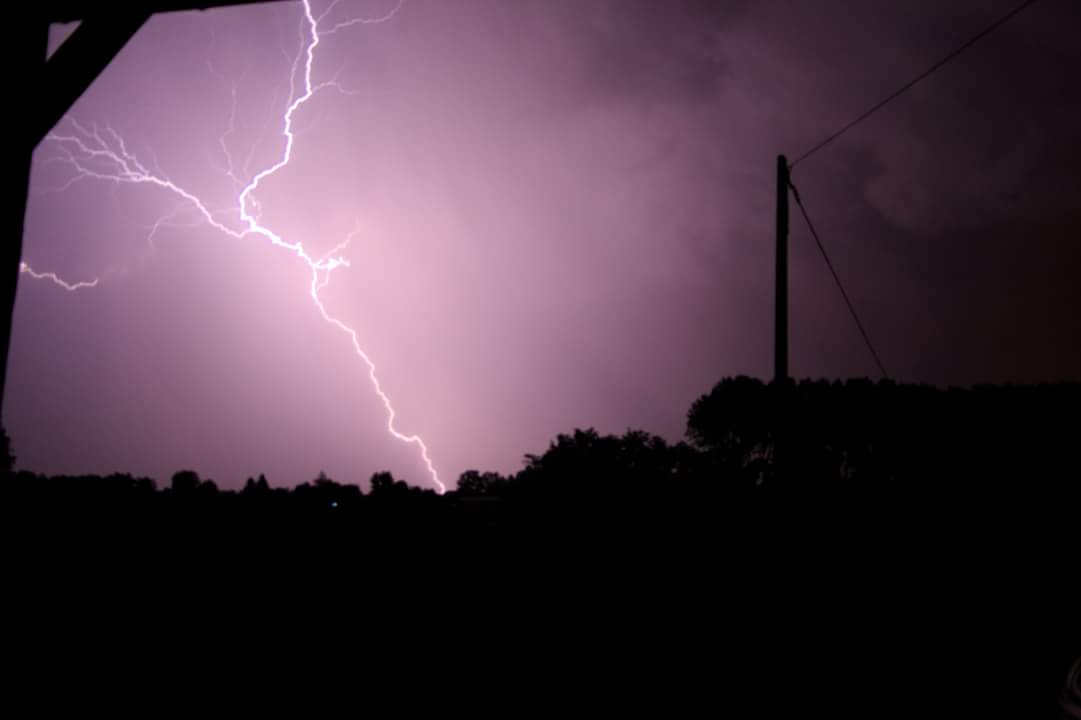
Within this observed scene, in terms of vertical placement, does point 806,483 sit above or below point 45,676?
above

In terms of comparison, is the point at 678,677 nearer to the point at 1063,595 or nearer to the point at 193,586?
the point at 193,586

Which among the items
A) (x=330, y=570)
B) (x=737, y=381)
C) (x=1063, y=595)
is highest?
(x=737, y=381)

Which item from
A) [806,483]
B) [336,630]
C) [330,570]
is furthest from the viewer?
[806,483]

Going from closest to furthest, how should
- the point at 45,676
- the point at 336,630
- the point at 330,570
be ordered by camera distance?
the point at 45,676 < the point at 336,630 < the point at 330,570

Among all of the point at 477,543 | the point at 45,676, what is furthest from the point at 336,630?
the point at 477,543

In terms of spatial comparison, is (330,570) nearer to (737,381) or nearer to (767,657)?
(767,657)

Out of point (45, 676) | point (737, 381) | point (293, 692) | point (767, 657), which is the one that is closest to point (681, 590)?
point (767, 657)

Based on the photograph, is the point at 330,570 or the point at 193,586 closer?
the point at 193,586

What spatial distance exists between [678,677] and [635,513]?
3581mm

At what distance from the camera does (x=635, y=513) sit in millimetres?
8109

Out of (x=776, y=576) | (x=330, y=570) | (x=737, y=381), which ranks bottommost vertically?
(x=776, y=576)

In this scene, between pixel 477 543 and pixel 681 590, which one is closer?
pixel 681 590

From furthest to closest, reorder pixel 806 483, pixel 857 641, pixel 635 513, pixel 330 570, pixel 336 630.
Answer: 1. pixel 806 483
2. pixel 635 513
3. pixel 330 570
4. pixel 857 641
5. pixel 336 630

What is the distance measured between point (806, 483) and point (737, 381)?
36.1 m
